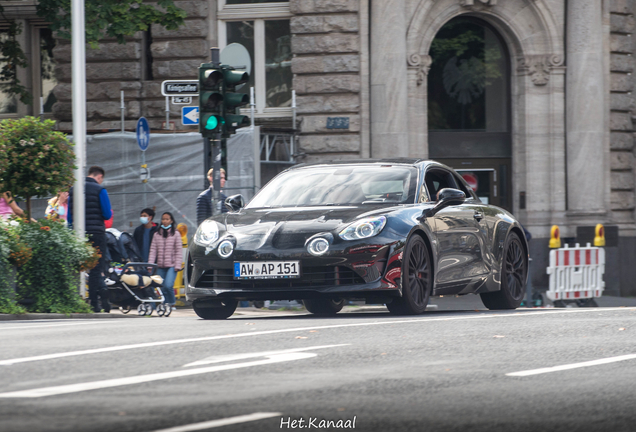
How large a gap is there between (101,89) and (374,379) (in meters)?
18.0

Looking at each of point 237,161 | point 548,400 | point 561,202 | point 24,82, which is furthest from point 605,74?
point 548,400

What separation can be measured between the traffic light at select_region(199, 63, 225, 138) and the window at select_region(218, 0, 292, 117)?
957 cm

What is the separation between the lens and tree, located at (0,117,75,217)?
1234 centimetres

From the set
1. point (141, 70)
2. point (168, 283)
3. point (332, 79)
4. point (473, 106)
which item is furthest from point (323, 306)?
point (473, 106)

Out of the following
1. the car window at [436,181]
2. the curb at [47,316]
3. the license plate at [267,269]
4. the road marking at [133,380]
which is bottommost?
the curb at [47,316]

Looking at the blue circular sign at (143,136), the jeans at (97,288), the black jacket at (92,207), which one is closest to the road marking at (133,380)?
the jeans at (97,288)

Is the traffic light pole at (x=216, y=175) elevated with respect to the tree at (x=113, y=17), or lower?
lower

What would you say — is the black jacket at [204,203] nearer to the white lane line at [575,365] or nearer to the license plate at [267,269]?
the license plate at [267,269]

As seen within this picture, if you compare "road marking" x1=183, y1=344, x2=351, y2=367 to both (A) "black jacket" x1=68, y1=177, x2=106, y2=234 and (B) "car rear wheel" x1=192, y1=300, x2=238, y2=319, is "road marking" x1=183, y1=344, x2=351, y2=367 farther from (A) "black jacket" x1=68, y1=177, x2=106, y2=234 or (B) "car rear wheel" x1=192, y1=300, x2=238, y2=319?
(A) "black jacket" x1=68, y1=177, x2=106, y2=234

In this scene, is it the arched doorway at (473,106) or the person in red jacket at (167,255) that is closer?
the person in red jacket at (167,255)

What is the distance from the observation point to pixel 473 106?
23531mm

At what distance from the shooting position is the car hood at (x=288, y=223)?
30.8ft

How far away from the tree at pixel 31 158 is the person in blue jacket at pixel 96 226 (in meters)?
1.00

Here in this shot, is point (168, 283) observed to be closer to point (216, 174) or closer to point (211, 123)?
point (216, 174)
